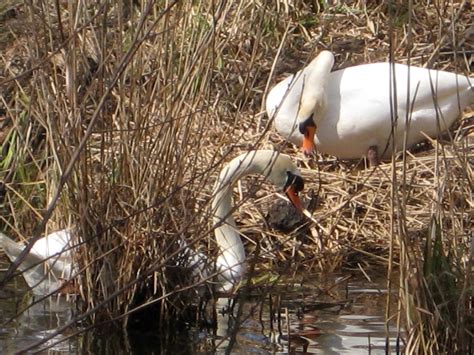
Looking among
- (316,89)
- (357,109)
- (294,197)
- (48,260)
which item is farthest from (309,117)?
(48,260)

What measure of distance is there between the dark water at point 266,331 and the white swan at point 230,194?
334 millimetres

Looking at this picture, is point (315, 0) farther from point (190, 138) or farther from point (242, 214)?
point (190, 138)

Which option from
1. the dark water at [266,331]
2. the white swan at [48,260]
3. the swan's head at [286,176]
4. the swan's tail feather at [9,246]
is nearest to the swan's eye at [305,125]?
the swan's head at [286,176]

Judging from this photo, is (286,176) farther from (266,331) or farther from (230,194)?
(266,331)

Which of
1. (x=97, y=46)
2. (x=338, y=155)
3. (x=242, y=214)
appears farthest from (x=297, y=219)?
(x=97, y=46)

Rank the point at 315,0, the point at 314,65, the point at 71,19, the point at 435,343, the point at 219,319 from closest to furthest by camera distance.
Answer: the point at 435,343 → the point at 71,19 → the point at 219,319 → the point at 314,65 → the point at 315,0

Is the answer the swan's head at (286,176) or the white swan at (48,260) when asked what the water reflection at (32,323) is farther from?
the swan's head at (286,176)

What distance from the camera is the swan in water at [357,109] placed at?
8.29 meters

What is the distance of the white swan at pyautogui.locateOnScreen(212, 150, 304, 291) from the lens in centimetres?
642

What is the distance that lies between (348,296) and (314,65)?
2.43 meters

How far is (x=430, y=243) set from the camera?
454cm

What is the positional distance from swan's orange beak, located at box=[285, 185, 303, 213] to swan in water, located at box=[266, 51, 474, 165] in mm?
871

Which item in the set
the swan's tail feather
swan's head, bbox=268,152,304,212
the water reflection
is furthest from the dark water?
swan's head, bbox=268,152,304,212

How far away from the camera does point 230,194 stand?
659 cm
